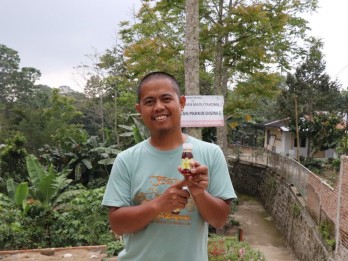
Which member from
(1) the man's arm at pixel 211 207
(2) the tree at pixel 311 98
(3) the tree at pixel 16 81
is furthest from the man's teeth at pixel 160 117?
(3) the tree at pixel 16 81

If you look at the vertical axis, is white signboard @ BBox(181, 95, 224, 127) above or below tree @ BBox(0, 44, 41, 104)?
below

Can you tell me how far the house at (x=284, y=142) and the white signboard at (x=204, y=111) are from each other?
51.0 feet

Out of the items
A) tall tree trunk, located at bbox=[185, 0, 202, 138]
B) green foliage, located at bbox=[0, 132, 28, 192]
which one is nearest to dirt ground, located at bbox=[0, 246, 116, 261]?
tall tree trunk, located at bbox=[185, 0, 202, 138]

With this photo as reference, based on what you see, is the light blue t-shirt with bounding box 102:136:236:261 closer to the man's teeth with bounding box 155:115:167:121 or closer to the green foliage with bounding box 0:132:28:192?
the man's teeth with bounding box 155:115:167:121

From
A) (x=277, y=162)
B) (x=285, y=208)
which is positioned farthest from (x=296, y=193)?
(x=277, y=162)

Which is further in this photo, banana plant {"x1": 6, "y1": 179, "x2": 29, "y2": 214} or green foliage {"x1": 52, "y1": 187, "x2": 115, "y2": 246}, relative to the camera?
banana plant {"x1": 6, "y1": 179, "x2": 29, "y2": 214}

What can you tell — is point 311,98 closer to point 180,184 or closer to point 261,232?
Answer: point 261,232

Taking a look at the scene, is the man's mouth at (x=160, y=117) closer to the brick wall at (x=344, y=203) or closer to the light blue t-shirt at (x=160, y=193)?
the light blue t-shirt at (x=160, y=193)

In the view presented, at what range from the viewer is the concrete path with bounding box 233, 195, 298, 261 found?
1197cm

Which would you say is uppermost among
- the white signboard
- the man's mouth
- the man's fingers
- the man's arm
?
the white signboard

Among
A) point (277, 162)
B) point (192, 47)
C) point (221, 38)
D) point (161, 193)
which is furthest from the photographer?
point (277, 162)

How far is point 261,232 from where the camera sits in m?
14.5

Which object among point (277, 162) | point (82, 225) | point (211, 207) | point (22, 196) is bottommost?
point (82, 225)

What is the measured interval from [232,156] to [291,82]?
641 cm
